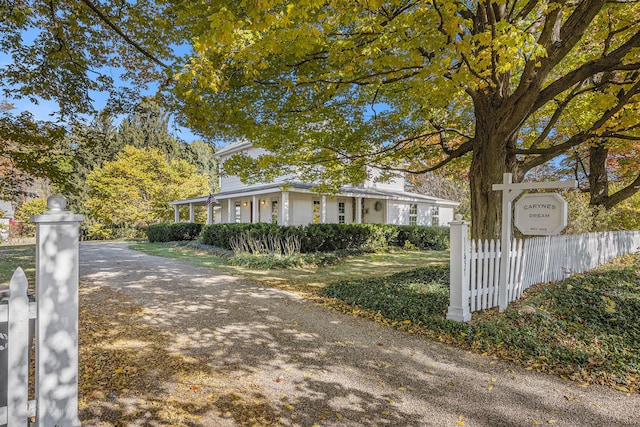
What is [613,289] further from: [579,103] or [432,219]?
[432,219]

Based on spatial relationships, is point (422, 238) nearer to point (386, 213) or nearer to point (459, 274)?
point (386, 213)

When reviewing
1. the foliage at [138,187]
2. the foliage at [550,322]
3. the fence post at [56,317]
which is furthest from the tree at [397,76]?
the foliage at [138,187]

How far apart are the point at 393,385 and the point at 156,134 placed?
34.1 m

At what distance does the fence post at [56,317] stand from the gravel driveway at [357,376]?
0.58 metres

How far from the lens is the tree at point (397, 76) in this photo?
5.11m

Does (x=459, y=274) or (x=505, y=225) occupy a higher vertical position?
(x=505, y=225)

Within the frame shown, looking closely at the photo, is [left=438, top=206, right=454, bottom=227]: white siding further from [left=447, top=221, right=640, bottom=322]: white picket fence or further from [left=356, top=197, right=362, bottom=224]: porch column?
[left=447, top=221, right=640, bottom=322]: white picket fence

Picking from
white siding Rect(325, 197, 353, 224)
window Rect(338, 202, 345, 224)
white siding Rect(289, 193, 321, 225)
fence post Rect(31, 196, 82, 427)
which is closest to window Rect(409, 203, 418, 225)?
white siding Rect(325, 197, 353, 224)

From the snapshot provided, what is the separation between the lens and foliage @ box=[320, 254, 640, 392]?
3.88 metres

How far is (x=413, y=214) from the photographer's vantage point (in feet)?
75.4

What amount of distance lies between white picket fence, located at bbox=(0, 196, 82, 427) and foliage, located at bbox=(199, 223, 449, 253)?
10854 mm

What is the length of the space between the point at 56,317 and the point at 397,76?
20.2ft

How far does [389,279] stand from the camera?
8.16 metres

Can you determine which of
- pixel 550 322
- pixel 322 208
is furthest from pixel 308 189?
pixel 550 322
